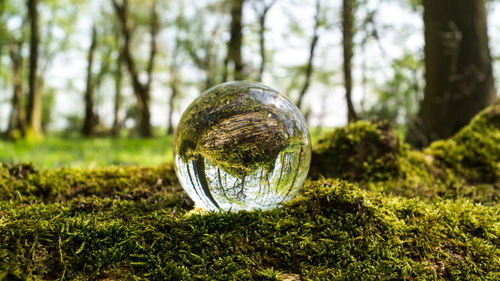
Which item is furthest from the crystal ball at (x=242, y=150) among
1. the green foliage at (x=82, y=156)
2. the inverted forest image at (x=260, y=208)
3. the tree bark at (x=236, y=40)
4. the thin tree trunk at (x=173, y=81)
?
the thin tree trunk at (x=173, y=81)

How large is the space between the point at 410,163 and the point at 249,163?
9.26 feet

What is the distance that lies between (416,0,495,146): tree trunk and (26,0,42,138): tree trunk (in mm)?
15294

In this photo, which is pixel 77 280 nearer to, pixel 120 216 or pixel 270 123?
pixel 120 216

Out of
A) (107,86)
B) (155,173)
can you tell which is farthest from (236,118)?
(107,86)

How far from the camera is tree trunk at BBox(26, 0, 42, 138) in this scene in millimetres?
13469

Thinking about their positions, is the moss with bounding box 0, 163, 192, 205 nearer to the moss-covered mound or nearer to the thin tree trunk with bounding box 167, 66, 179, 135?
the moss-covered mound

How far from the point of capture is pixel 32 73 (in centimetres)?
1367

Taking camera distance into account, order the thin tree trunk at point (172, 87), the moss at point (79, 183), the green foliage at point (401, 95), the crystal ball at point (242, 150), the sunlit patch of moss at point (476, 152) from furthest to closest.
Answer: the thin tree trunk at point (172, 87), the green foliage at point (401, 95), the sunlit patch of moss at point (476, 152), the moss at point (79, 183), the crystal ball at point (242, 150)

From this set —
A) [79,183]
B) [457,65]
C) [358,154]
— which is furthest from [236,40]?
[79,183]

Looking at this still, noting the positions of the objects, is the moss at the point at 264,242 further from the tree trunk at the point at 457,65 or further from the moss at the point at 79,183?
the tree trunk at the point at 457,65

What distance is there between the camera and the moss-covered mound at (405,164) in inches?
140

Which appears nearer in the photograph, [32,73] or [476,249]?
[476,249]

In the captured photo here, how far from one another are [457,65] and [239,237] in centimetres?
605

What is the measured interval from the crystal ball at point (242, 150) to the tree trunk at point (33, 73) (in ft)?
48.1
